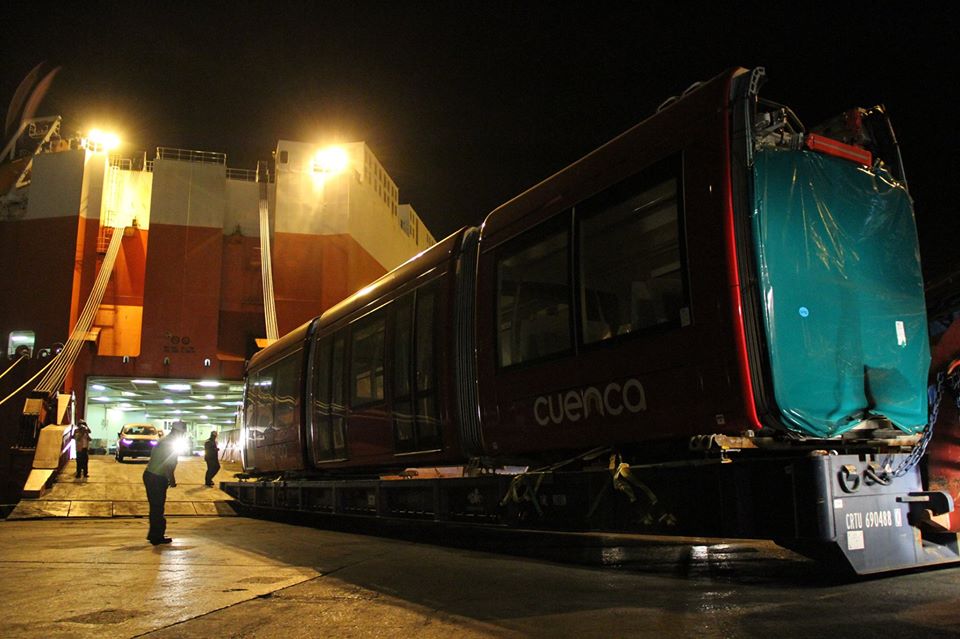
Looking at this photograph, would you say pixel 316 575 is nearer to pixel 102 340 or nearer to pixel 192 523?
pixel 192 523

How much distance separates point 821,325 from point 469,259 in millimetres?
3655

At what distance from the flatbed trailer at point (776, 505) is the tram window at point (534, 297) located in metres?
1.11

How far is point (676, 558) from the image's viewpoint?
23.5 feet

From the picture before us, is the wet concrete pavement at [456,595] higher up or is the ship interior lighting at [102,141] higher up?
the ship interior lighting at [102,141]

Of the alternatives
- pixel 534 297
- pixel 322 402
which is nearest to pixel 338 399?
pixel 322 402

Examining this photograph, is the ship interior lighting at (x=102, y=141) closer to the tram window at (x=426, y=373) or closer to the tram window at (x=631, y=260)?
the tram window at (x=426, y=373)

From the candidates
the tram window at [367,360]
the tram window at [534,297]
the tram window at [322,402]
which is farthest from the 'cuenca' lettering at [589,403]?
the tram window at [322,402]

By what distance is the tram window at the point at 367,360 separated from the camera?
895 centimetres

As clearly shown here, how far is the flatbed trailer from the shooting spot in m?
4.34

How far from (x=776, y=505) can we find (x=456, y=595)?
2.38 metres

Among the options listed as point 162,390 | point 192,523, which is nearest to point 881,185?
point 192,523

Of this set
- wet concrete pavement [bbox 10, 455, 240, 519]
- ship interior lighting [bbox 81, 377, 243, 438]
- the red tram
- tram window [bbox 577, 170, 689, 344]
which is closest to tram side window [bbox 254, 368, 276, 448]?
wet concrete pavement [bbox 10, 455, 240, 519]

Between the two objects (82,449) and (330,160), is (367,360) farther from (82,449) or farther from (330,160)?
(330,160)

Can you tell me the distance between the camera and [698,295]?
15.3ft
